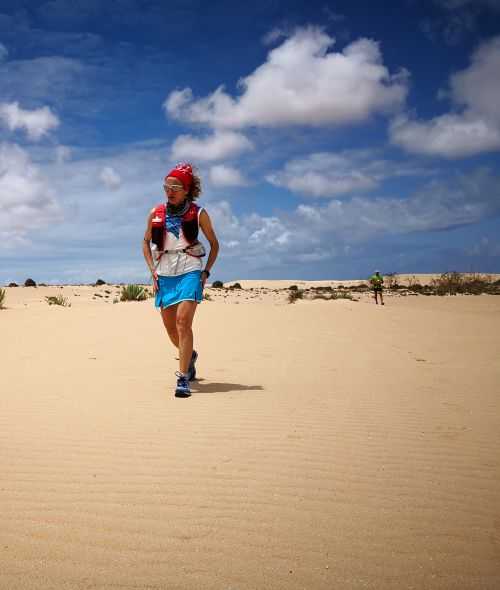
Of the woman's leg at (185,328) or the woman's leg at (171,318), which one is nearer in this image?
the woman's leg at (185,328)

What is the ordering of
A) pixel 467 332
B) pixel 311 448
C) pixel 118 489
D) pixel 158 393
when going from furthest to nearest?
pixel 467 332, pixel 158 393, pixel 311 448, pixel 118 489

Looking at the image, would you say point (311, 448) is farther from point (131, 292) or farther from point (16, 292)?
point (16, 292)

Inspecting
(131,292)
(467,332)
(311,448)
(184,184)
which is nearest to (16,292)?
(131,292)

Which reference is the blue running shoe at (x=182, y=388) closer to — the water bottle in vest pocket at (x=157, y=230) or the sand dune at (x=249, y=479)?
the sand dune at (x=249, y=479)

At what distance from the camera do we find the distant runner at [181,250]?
16.0 ft

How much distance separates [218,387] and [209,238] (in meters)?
1.67

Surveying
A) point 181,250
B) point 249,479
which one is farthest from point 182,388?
point 249,479

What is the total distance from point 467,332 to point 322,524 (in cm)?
1064

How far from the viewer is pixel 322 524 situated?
233 cm

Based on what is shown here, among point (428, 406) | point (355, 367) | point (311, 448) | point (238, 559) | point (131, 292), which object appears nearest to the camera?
point (238, 559)

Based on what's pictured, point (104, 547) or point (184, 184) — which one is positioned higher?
point (184, 184)

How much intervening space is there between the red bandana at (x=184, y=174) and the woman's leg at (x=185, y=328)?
116 centimetres

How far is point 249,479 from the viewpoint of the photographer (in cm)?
282

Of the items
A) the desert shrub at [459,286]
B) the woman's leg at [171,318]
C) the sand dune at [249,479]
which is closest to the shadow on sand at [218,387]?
the sand dune at [249,479]
